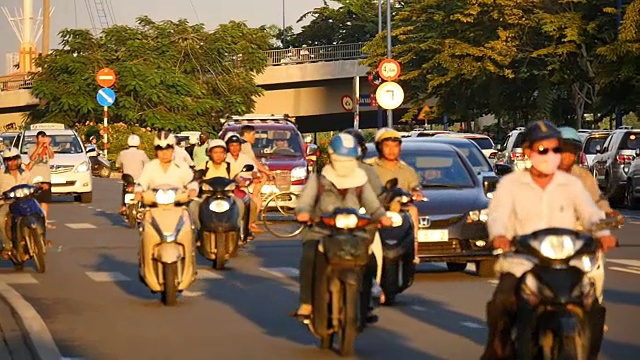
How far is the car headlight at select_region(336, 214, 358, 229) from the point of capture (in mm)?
11469

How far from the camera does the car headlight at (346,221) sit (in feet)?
37.6

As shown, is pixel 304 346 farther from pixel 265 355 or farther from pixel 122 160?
pixel 122 160

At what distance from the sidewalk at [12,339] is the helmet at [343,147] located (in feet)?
8.89

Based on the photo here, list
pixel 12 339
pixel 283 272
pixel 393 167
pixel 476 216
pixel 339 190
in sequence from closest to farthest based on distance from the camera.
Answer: pixel 339 190 → pixel 12 339 → pixel 393 167 → pixel 476 216 → pixel 283 272

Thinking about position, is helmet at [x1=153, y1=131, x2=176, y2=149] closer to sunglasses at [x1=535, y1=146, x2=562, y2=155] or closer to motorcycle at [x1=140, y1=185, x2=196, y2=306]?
motorcycle at [x1=140, y1=185, x2=196, y2=306]

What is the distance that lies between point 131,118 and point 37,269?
47.9m

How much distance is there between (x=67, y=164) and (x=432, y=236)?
2075 centimetres

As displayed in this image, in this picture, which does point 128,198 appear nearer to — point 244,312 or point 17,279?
point 17,279

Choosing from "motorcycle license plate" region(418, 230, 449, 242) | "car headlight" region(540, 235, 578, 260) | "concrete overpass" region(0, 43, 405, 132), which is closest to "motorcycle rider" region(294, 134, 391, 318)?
"car headlight" region(540, 235, 578, 260)

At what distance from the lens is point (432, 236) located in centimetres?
1727

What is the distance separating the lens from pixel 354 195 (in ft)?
39.8

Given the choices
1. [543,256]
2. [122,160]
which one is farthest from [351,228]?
[122,160]

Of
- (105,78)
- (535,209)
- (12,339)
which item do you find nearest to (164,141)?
(12,339)

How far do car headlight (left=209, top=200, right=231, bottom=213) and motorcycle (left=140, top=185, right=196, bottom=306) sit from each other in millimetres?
3261
